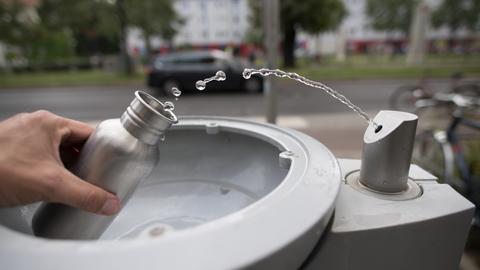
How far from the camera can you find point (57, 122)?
0.88m

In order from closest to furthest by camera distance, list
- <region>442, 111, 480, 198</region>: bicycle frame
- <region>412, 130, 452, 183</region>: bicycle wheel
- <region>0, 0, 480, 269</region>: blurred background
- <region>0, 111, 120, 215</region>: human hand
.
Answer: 1. <region>0, 111, 120, 215</region>: human hand
2. <region>442, 111, 480, 198</region>: bicycle frame
3. <region>412, 130, 452, 183</region>: bicycle wheel
4. <region>0, 0, 480, 269</region>: blurred background

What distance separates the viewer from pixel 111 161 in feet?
2.75

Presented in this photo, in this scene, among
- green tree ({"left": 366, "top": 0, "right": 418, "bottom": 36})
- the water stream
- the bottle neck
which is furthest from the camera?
green tree ({"left": 366, "top": 0, "right": 418, "bottom": 36})

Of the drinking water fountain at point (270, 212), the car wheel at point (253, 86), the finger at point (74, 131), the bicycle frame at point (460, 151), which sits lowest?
the car wheel at point (253, 86)

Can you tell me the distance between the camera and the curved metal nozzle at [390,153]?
91 cm

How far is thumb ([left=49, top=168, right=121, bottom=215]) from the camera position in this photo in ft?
2.33

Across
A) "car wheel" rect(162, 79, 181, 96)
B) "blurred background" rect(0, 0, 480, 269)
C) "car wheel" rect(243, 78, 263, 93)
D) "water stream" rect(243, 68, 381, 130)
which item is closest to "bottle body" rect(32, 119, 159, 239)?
"water stream" rect(243, 68, 381, 130)

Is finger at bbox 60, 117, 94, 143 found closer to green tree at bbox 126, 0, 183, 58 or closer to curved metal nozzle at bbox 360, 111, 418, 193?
curved metal nozzle at bbox 360, 111, 418, 193

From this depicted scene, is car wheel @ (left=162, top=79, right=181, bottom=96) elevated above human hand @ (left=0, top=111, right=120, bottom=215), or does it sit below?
below

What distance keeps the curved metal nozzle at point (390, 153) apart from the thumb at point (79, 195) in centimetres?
73

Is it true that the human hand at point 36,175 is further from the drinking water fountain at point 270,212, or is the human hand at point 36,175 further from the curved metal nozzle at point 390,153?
the curved metal nozzle at point 390,153

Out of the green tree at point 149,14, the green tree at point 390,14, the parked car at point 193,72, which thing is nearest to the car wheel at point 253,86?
the parked car at point 193,72

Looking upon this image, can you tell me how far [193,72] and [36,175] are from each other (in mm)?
11603

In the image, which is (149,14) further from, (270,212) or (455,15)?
(455,15)
